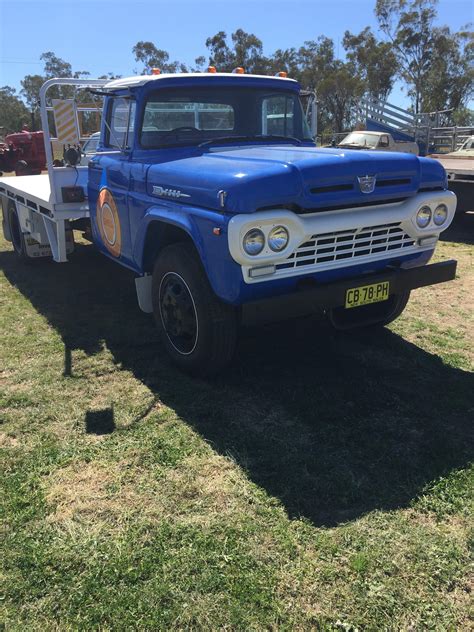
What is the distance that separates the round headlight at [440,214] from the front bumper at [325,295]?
0.33 m

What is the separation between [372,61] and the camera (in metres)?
44.4

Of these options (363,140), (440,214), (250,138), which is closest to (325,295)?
(440,214)

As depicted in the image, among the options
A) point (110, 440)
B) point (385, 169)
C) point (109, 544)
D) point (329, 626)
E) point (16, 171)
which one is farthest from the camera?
point (16, 171)

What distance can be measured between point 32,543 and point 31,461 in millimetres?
711

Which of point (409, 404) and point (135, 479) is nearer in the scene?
point (135, 479)

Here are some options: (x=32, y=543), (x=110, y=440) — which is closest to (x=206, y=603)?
(x=32, y=543)

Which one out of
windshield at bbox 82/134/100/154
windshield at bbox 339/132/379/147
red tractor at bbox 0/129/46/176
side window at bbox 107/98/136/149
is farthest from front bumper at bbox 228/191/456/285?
red tractor at bbox 0/129/46/176

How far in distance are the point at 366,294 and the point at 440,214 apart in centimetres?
91

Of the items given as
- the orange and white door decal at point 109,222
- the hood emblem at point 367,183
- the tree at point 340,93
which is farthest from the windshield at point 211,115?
the tree at point 340,93

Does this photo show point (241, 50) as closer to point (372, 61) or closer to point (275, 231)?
point (372, 61)

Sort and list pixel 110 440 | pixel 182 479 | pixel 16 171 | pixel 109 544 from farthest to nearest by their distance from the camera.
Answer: pixel 16 171, pixel 110 440, pixel 182 479, pixel 109 544

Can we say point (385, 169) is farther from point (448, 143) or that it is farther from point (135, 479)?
point (448, 143)

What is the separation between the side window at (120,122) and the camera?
15.2ft

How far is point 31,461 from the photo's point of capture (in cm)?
320
